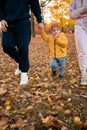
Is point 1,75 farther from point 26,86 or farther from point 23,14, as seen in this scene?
point 23,14

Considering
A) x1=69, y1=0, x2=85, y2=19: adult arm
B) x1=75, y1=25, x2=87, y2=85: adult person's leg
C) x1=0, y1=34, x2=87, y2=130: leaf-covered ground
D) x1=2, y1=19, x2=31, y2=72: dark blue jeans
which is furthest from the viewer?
x1=75, y1=25, x2=87, y2=85: adult person's leg

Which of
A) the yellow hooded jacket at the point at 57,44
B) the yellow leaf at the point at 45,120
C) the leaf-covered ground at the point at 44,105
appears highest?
the yellow hooded jacket at the point at 57,44

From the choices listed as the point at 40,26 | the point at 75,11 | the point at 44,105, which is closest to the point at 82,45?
the point at 75,11

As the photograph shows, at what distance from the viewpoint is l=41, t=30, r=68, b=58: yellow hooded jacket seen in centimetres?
639

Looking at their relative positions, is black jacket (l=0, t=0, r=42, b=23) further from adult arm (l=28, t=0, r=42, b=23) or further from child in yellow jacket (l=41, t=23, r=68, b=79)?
child in yellow jacket (l=41, t=23, r=68, b=79)

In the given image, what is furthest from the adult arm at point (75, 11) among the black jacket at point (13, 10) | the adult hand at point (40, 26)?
the black jacket at point (13, 10)

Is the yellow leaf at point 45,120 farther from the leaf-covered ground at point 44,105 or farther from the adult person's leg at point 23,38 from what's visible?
the adult person's leg at point 23,38

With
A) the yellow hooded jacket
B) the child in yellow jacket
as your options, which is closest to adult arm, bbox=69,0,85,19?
the child in yellow jacket

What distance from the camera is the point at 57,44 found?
644 centimetres

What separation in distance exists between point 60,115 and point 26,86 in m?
1.68

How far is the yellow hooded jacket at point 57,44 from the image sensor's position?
6.39 metres

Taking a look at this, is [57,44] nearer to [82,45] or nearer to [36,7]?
[82,45]

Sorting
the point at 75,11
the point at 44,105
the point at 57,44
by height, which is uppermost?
the point at 75,11

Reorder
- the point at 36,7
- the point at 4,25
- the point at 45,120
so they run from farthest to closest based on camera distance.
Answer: the point at 36,7, the point at 4,25, the point at 45,120
